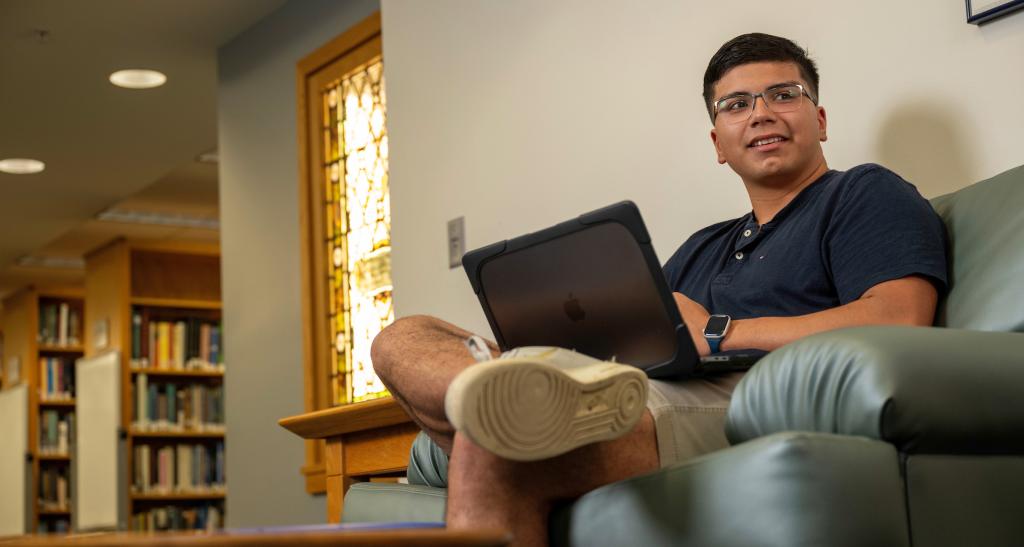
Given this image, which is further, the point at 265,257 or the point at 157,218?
the point at 157,218

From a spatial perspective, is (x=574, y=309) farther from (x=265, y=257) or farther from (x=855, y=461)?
(x=265, y=257)

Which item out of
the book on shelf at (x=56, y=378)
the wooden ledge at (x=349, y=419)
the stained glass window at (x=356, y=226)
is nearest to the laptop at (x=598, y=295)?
the wooden ledge at (x=349, y=419)

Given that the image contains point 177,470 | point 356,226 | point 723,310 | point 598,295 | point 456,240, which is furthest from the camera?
point 177,470

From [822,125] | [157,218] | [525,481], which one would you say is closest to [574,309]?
[525,481]

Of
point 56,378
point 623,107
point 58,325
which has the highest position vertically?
point 58,325

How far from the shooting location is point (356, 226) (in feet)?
14.0

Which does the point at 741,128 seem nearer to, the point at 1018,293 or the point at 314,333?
the point at 1018,293

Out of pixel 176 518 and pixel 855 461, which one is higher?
pixel 855 461

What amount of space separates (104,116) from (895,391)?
538cm

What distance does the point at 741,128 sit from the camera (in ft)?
6.70

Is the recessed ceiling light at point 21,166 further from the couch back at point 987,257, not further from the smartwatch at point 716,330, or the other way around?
the couch back at point 987,257

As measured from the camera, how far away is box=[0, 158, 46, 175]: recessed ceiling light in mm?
6535

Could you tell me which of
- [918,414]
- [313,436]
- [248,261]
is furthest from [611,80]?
[248,261]

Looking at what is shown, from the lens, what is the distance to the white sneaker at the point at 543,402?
110 centimetres
